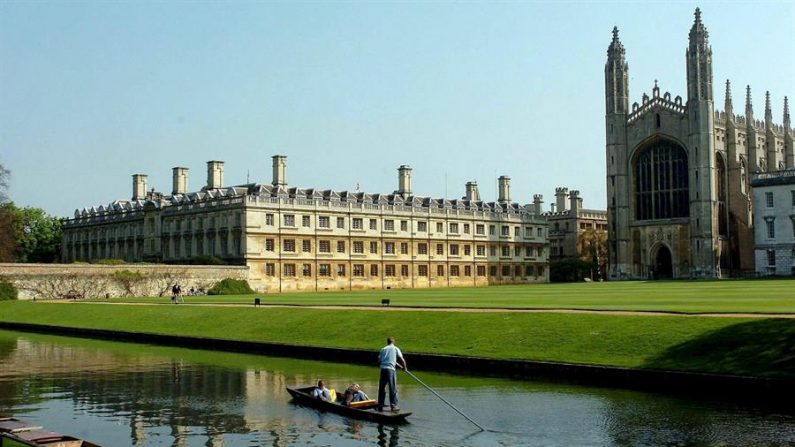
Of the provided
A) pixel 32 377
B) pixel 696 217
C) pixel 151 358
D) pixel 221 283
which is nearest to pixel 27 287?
pixel 221 283

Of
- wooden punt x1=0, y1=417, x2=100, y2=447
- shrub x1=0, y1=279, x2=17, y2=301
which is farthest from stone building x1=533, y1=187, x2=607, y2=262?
wooden punt x1=0, y1=417, x2=100, y2=447

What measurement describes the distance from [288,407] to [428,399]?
127 inches

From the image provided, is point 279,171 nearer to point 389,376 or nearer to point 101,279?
point 101,279

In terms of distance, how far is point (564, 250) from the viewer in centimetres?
11562

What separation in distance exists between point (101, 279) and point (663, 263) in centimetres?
6114

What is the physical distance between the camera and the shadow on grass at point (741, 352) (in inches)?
846

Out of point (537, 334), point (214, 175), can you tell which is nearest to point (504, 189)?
point (214, 175)

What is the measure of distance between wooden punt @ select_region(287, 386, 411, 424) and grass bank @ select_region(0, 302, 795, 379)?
7396mm

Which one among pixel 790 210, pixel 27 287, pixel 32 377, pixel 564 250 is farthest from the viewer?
pixel 564 250

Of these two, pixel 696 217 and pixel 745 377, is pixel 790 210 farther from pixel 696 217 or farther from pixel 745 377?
pixel 745 377

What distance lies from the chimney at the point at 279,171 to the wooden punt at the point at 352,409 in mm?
65031

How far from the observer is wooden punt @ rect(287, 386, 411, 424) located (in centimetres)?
1800

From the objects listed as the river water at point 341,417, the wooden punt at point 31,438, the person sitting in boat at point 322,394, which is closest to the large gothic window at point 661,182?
the river water at point 341,417

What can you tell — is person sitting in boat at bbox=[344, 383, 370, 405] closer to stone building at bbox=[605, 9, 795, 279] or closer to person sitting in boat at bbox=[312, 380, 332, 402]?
person sitting in boat at bbox=[312, 380, 332, 402]
